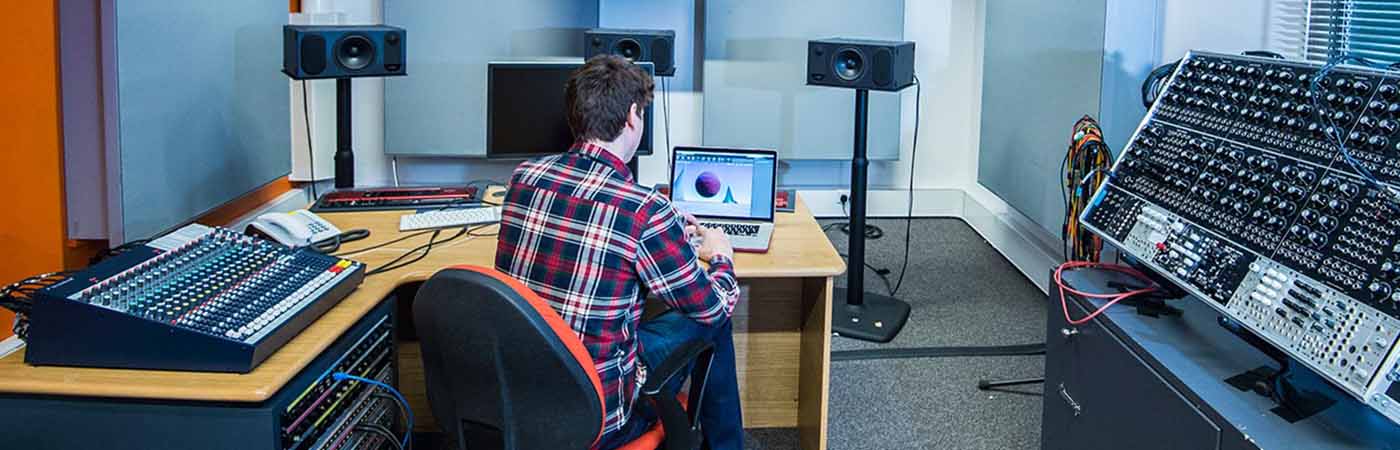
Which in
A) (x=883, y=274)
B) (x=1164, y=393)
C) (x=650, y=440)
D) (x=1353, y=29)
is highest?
(x=1353, y=29)

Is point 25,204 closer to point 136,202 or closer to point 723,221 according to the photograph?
point 136,202

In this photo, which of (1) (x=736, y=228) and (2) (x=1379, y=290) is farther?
(1) (x=736, y=228)

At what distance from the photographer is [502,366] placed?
6.44 feet

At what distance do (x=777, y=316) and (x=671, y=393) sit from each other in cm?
94

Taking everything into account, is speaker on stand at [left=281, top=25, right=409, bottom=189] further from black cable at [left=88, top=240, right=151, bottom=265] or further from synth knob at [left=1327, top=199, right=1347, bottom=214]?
synth knob at [left=1327, top=199, right=1347, bottom=214]

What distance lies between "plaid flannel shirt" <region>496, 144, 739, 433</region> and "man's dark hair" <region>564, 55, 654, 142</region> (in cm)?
4

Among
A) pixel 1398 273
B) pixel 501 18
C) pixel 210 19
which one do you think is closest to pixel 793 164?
pixel 501 18

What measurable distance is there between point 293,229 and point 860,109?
6.74 feet

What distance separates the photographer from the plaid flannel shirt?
2160 millimetres

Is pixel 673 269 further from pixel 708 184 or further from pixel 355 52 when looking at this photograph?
pixel 355 52

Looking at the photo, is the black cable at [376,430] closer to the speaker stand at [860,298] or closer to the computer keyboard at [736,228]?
the computer keyboard at [736,228]

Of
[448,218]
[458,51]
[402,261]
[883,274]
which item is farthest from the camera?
[458,51]

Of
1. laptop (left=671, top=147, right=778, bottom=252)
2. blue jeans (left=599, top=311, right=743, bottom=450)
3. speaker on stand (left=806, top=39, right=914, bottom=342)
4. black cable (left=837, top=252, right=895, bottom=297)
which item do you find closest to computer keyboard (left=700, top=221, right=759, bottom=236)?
laptop (left=671, top=147, right=778, bottom=252)

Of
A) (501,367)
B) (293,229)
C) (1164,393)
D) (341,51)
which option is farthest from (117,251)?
(1164,393)
